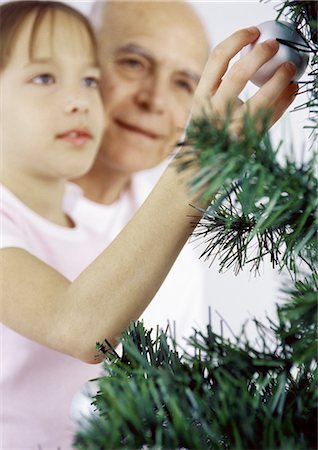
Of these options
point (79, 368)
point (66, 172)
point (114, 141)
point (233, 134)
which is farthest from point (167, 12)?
point (233, 134)

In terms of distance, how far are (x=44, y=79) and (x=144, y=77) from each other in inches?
7.5

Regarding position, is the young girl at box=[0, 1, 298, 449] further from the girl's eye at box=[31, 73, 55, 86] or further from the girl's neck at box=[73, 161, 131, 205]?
the girl's neck at box=[73, 161, 131, 205]

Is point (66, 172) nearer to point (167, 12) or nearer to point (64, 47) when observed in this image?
point (64, 47)

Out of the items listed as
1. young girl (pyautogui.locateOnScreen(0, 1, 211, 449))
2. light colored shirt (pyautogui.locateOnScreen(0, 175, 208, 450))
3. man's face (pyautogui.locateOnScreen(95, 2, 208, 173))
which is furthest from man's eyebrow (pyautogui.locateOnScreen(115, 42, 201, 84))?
light colored shirt (pyautogui.locateOnScreen(0, 175, 208, 450))

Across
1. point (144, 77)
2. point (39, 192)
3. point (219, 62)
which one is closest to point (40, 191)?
point (39, 192)

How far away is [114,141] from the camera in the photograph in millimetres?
836

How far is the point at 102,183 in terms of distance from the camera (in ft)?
2.87

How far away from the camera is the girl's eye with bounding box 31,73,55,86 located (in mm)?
Result: 658

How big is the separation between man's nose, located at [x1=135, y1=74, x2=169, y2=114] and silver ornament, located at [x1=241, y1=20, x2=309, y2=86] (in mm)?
474

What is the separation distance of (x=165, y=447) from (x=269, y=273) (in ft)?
2.50

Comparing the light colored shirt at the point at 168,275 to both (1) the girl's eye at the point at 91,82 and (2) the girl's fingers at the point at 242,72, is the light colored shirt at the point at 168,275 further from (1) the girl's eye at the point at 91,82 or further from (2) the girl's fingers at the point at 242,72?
(2) the girl's fingers at the point at 242,72

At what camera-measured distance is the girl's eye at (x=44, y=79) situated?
658mm

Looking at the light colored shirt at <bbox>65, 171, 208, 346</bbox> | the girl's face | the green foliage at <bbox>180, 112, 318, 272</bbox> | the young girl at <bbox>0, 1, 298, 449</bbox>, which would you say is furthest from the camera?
the light colored shirt at <bbox>65, 171, 208, 346</bbox>

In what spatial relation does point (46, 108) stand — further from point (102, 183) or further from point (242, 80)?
point (242, 80)
